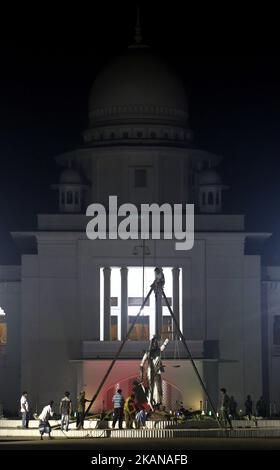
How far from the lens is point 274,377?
9719 centimetres

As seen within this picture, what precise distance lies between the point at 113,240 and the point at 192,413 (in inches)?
681

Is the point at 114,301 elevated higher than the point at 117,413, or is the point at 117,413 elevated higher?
the point at 114,301

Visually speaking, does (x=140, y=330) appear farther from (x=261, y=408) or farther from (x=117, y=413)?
(x=117, y=413)

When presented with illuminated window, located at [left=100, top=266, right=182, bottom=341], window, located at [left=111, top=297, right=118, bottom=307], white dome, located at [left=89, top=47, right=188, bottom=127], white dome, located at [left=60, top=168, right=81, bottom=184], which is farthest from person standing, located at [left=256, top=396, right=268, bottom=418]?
white dome, located at [left=89, top=47, right=188, bottom=127]

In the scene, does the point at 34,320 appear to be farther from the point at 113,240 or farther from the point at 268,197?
the point at 268,197

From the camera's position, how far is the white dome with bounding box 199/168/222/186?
95500mm

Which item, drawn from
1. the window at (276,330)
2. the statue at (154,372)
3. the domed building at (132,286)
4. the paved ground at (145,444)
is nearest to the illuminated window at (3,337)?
the domed building at (132,286)

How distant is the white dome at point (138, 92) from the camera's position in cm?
9700

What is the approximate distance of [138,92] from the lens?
97000mm

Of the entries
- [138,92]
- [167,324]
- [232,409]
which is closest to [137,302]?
[167,324]

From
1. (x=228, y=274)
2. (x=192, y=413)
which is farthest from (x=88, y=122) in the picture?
(x=192, y=413)

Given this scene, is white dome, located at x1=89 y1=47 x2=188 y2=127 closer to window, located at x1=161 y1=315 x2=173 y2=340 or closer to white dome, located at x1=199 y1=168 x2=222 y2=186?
white dome, located at x1=199 y1=168 x2=222 y2=186

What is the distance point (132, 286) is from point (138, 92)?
9.27 meters

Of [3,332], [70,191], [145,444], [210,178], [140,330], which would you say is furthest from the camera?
[3,332]
